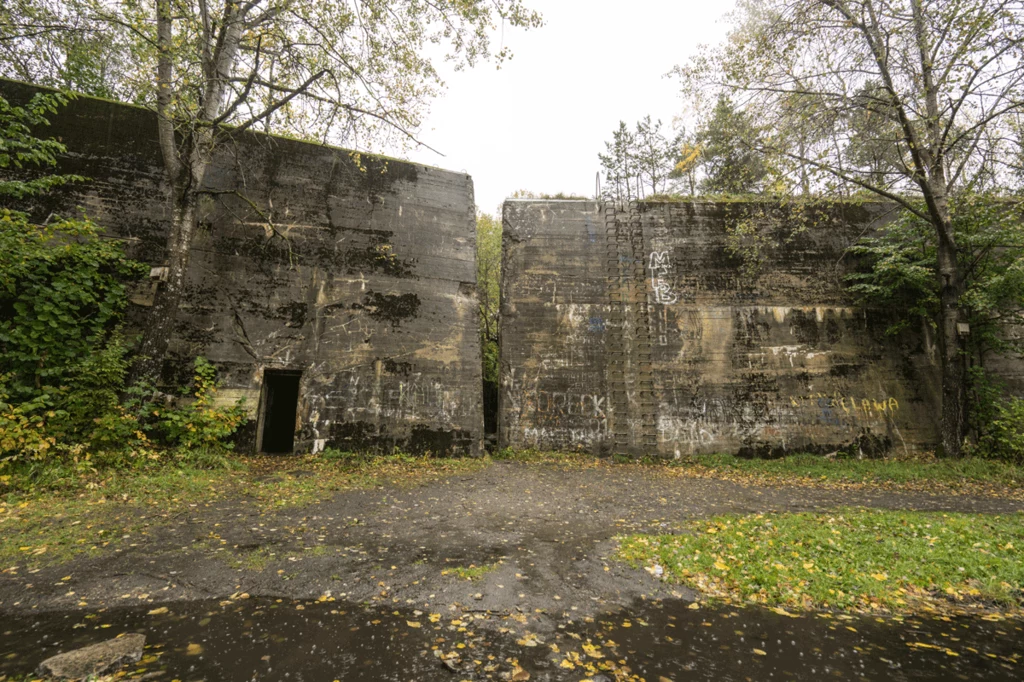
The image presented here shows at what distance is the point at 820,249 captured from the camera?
1231 cm

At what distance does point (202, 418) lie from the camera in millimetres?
8477

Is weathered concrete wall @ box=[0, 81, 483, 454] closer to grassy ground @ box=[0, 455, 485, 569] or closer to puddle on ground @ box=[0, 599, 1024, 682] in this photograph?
grassy ground @ box=[0, 455, 485, 569]

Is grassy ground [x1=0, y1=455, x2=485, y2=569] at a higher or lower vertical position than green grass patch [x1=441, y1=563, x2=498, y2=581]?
higher

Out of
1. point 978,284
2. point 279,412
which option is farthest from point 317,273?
point 978,284

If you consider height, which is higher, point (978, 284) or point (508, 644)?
point (978, 284)

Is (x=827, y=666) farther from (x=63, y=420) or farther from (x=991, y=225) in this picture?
(x=991, y=225)

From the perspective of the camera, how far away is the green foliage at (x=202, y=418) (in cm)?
827

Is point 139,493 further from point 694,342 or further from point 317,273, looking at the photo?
point 694,342

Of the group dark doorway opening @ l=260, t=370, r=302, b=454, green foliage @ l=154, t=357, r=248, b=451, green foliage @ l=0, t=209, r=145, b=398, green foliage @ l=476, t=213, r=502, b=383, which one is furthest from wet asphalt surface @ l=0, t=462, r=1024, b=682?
green foliage @ l=476, t=213, r=502, b=383

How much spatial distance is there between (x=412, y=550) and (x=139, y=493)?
13.6ft

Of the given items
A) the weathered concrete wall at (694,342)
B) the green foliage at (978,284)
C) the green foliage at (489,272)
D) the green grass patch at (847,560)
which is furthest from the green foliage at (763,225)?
the green foliage at (489,272)

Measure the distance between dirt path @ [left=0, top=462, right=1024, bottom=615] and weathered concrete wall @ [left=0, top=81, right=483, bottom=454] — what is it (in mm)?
2952

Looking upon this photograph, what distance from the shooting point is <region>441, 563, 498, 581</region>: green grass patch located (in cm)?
435

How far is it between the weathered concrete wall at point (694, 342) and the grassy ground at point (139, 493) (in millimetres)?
4057
